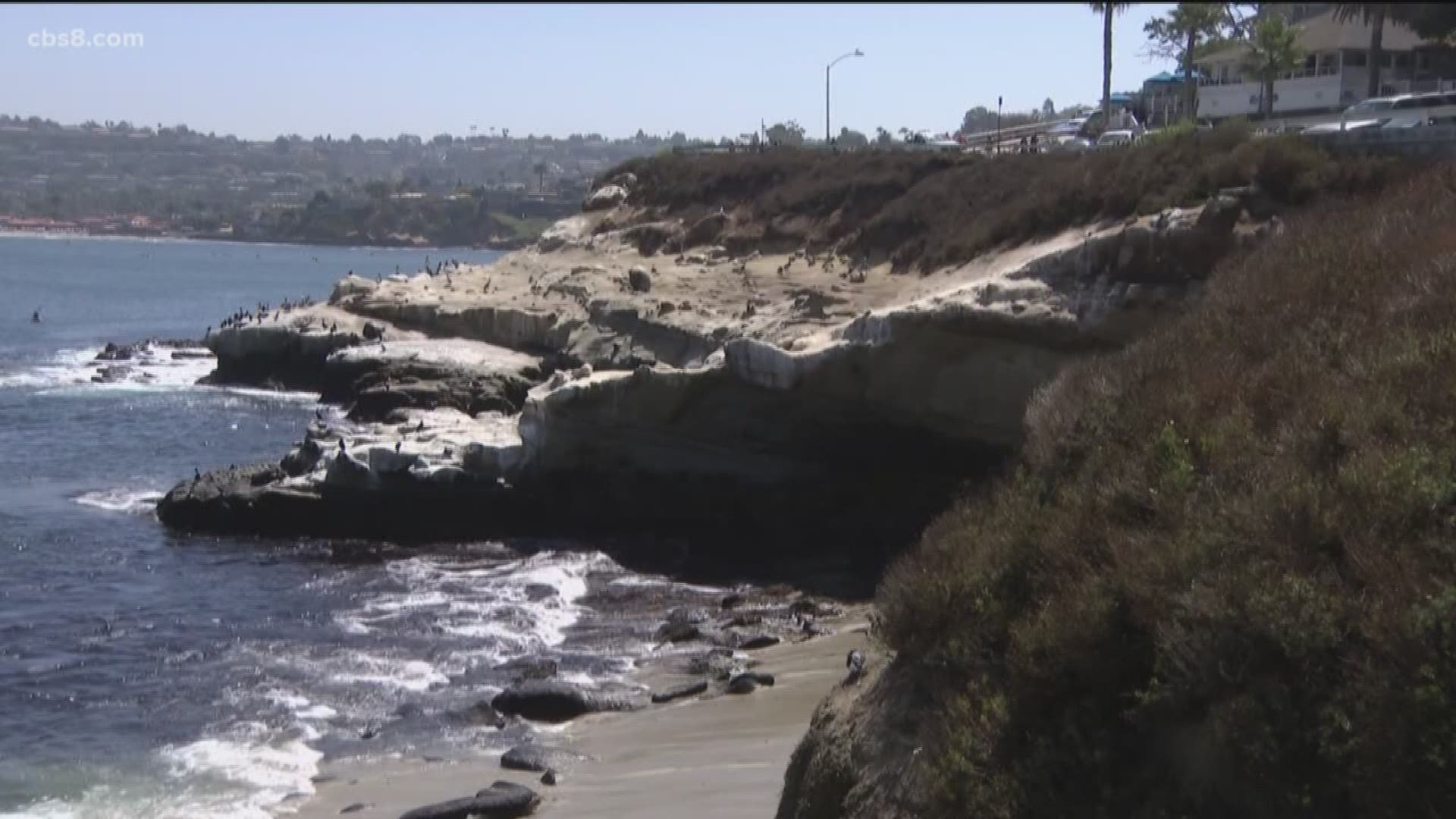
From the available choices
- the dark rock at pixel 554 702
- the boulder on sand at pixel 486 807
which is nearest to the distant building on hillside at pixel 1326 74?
the dark rock at pixel 554 702

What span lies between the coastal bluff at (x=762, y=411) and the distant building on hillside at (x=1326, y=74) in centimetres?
1128

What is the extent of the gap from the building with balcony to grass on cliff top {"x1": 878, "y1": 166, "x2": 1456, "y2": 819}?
1096 inches

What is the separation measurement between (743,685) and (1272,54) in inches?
1196

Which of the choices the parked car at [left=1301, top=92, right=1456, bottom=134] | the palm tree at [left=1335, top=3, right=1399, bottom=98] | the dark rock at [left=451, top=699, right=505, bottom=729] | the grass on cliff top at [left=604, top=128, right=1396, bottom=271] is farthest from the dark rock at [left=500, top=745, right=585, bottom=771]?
the palm tree at [left=1335, top=3, right=1399, bottom=98]

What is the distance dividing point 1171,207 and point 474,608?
14055 millimetres

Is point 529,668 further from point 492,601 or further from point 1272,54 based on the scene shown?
point 1272,54

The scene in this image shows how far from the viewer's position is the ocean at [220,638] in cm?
1997

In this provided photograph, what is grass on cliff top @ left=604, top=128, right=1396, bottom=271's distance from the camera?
2880cm

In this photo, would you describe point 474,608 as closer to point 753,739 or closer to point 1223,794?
point 753,739

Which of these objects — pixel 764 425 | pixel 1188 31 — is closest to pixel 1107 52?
pixel 1188 31

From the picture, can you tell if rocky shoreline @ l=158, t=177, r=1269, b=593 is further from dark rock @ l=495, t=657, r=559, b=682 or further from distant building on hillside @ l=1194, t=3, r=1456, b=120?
distant building on hillside @ l=1194, t=3, r=1456, b=120

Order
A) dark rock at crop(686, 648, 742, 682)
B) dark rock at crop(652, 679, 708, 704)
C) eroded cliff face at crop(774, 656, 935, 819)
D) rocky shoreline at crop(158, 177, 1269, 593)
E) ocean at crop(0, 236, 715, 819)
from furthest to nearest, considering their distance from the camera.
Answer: rocky shoreline at crop(158, 177, 1269, 593)
dark rock at crop(686, 648, 742, 682)
dark rock at crop(652, 679, 708, 704)
ocean at crop(0, 236, 715, 819)
eroded cliff face at crop(774, 656, 935, 819)

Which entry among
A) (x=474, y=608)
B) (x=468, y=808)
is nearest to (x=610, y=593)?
(x=474, y=608)

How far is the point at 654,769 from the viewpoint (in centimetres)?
1870
